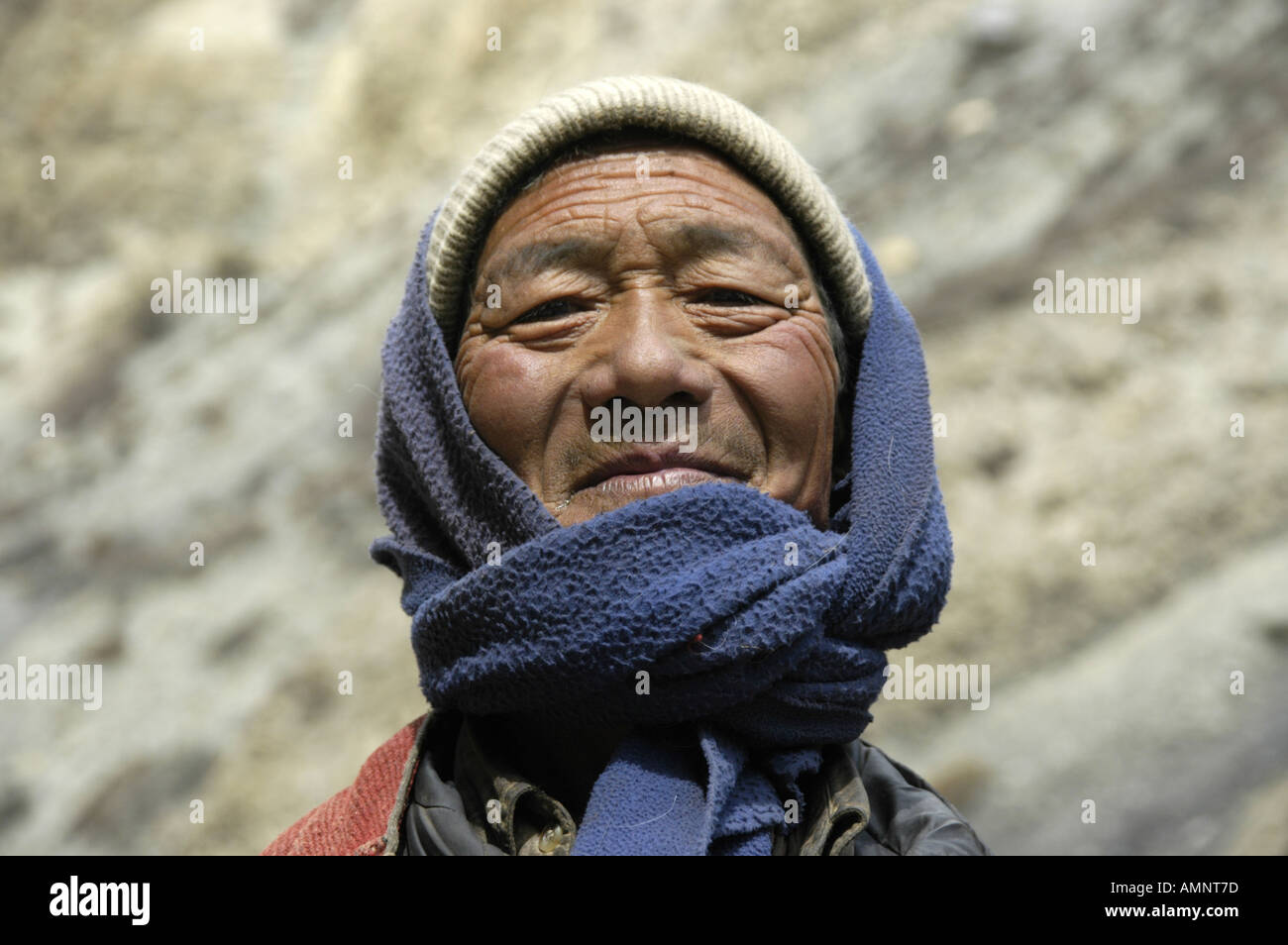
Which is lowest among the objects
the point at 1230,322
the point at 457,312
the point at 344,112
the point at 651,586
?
the point at 651,586

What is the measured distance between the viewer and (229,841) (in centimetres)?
761

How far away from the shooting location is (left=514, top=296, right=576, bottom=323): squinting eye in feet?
6.02

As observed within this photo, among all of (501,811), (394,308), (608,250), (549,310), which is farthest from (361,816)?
(394,308)

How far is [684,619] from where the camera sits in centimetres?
156

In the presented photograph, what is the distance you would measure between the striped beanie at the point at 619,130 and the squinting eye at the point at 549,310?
0.21 metres

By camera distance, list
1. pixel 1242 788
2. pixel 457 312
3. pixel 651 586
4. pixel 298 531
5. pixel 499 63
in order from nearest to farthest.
A: pixel 651 586, pixel 457 312, pixel 1242 788, pixel 298 531, pixel 499 63

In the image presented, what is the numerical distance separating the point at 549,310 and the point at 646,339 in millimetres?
189

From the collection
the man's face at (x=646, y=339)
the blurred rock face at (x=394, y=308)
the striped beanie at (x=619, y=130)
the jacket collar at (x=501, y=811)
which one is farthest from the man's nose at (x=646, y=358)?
the blurred rock face at (x=394, y=308)

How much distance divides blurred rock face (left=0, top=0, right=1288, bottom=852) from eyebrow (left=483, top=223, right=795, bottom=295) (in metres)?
4.92

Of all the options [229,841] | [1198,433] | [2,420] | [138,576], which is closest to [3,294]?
[2,420]

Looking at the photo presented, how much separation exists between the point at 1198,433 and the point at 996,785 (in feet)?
9.44

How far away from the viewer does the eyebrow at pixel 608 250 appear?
5.95 ft

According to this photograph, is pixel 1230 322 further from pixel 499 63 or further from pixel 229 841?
pixel 229 841

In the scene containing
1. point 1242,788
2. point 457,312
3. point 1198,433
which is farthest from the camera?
point 1198,433
